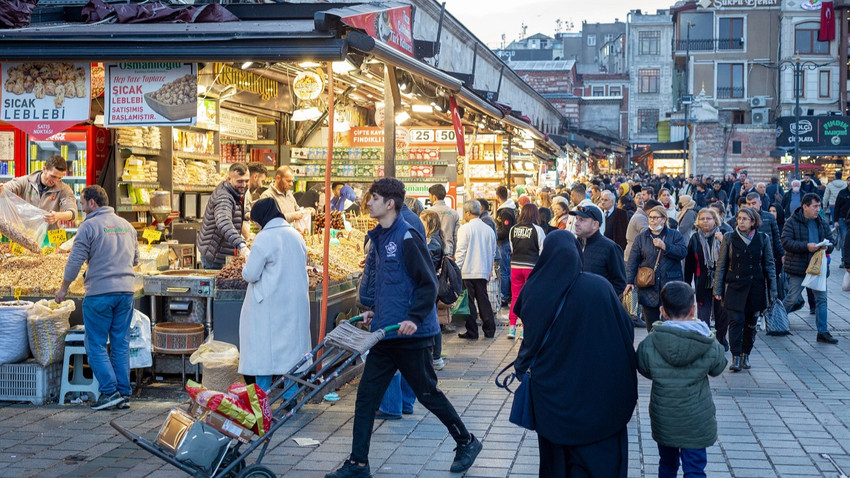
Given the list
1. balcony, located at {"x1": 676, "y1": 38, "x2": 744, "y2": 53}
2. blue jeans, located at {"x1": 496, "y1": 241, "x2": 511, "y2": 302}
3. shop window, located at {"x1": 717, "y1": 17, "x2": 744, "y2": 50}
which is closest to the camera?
blue jeans, located at {"x1": 496, "y1": 241, "x2": 511, "y2": 302}

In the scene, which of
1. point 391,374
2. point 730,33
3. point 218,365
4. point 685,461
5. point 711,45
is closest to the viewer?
point 685,461

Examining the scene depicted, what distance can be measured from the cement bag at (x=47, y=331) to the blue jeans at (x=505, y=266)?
7.10 meters

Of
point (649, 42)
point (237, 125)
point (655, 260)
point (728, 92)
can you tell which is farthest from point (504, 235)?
point (649, 42)

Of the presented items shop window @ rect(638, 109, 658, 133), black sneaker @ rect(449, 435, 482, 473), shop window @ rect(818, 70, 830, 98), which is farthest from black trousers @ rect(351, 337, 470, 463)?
shop window @ rect(638, 109, 658, 133)

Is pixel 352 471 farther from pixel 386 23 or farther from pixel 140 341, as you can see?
pixel 386 23

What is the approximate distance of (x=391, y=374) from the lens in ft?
21.3

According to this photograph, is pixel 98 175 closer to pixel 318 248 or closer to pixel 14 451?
pixel 318 248

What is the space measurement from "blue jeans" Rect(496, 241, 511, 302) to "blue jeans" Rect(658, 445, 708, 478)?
8.78 metres

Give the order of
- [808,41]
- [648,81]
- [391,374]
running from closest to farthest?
[391,374] → [808,41] → [648,81]

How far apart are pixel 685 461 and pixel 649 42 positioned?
91253 millimetres

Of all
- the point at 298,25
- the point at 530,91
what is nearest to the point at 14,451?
the point at 298,25

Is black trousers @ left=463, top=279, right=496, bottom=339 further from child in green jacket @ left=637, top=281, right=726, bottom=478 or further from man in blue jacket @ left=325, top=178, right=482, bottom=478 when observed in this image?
child in green jacket @ left=637, top=281, right=726, bottom=478

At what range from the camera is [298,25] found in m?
9.57

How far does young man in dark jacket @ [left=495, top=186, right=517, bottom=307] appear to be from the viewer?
14.2 metres
